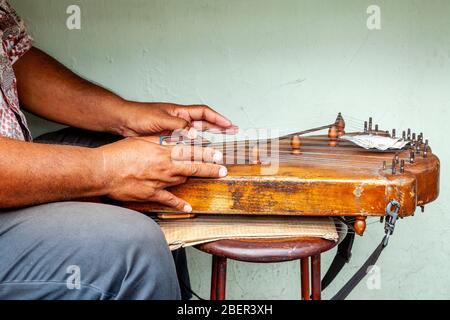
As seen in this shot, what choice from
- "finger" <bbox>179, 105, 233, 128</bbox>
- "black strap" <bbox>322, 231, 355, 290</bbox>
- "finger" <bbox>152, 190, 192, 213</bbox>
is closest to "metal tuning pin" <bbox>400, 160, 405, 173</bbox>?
"black strap" <bbox>322, 231, 355, 290</bbox>

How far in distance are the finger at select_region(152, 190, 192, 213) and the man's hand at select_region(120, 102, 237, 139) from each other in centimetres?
36

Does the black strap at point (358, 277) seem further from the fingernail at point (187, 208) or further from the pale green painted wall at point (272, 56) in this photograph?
the pale green painted wall at point (272, 56)

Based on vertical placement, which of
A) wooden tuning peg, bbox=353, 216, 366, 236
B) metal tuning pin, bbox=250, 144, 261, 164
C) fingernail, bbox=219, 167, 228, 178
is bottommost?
wooden tuning peg, bbox=353, 216, 366, 236

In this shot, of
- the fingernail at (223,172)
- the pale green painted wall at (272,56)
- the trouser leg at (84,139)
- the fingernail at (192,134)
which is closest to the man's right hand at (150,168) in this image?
the fingernail at (223,172)

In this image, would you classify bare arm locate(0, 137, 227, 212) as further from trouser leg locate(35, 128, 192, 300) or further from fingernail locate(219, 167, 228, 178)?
trouser leg locate(35, 128, 192, 300)

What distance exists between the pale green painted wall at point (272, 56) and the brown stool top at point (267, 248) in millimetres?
788

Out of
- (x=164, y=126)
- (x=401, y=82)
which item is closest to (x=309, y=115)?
(x=401, y=82)

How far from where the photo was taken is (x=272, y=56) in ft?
6.11

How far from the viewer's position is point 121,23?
188cm

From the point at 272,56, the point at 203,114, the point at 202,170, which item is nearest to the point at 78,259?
the point at 202,170

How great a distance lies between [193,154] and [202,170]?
0.13 feet

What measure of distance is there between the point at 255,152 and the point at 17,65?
719 millimetres

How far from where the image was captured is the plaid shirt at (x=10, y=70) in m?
1.30

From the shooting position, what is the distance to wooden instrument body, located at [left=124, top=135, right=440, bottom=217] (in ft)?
3.60
